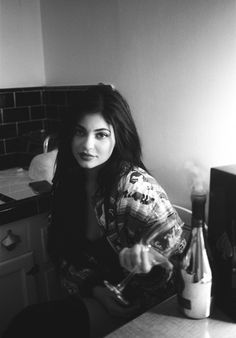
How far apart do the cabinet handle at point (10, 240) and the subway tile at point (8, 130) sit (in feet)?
2.20

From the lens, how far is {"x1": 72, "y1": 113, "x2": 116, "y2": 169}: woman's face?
1034mm

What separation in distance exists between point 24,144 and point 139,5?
0.91m

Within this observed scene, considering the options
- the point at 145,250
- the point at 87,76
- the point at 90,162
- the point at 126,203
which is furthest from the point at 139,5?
the point at 145,250

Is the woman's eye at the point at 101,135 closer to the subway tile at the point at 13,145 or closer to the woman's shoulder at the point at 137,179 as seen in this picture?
the woman's shoulder at the point at 137,179

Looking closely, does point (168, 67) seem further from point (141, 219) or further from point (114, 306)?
point (114, 306)

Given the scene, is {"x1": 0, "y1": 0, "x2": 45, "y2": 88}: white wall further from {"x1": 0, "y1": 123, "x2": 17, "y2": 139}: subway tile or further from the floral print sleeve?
the floral print sleeve

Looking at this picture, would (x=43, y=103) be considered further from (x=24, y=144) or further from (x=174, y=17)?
(x=174, y=17)

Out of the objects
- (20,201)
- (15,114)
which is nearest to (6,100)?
(15,114)

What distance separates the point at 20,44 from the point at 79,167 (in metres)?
1.01

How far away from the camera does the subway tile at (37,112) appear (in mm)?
1952

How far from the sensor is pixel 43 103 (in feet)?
6.54

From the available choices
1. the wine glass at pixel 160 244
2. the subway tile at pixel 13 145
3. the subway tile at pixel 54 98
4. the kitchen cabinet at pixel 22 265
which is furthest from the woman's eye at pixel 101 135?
the subway tile at pixel 13 145

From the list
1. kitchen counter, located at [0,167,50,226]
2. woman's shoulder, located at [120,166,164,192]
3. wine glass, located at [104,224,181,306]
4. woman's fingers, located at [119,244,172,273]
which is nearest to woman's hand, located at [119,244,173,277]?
woman's fingers, located at [119,244,172,273]

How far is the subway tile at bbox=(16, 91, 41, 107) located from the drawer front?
754mm
